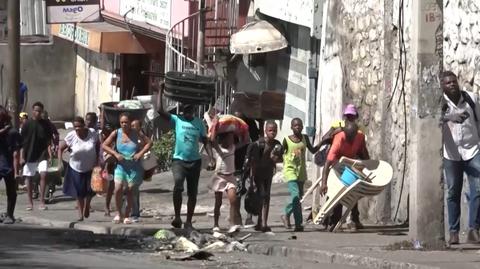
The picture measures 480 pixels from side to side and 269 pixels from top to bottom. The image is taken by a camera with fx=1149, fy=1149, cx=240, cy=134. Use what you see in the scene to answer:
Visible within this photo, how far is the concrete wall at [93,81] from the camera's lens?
31.5 meters

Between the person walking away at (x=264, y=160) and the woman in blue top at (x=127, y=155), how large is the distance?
1.91 m

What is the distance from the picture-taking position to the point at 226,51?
79.0ft

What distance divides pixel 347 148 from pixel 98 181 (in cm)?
422

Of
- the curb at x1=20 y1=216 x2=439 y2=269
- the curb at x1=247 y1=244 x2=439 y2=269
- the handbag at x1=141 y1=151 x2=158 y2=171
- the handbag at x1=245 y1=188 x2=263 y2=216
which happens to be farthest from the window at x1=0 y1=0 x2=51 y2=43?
the curb at x1=247 y1=244 x2=439 y2=269

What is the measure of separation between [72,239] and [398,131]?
14.7 ft

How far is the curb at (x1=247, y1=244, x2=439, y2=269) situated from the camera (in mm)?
11480

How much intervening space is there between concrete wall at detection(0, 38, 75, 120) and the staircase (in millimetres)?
8983

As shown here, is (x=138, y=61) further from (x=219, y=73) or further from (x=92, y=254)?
(x=92, y=254)

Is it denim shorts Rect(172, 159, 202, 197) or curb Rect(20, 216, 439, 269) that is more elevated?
denim shorts Rect(172, 159, 202, 197)

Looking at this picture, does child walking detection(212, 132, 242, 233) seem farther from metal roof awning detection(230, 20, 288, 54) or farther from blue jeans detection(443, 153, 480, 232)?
metal roof awning detection(230, 20, 288, 54)

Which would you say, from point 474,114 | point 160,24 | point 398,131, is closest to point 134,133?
point 398,131

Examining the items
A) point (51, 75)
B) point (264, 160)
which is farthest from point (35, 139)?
point (51, 75)

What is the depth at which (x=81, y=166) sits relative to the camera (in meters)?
16.7

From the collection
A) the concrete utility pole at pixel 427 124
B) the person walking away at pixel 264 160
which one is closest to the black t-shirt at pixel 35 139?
the person walking away at pixel 264 160
